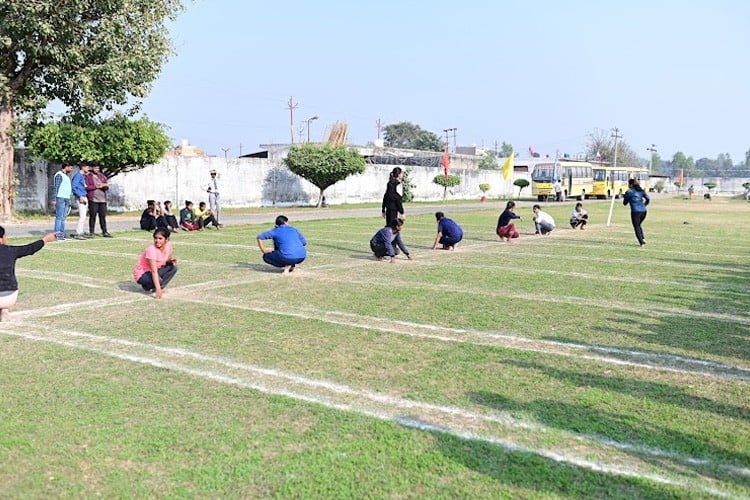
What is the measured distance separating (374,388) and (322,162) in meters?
27.6

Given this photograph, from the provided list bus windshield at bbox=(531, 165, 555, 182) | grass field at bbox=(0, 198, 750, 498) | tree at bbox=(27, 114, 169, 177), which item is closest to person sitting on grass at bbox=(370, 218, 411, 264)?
grass field at bbox=(0, 198, 750, 498)

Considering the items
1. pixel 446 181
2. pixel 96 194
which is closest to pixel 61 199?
pixel 96 194

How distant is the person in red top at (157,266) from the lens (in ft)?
29.2

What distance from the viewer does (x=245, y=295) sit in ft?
29.9

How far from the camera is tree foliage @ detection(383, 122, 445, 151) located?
97.9m

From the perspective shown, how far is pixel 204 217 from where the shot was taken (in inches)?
768

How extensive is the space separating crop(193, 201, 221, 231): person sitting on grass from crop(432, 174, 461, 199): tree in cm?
2710

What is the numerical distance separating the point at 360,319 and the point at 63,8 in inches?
628

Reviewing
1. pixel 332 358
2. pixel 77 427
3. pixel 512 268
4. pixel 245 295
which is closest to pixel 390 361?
pixel 332 358

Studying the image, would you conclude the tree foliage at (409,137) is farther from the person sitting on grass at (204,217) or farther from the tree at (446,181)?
the person sitting on grass at (204,217)

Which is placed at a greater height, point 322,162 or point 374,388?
point 322,162

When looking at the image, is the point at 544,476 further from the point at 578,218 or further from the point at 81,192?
the point at 578,218

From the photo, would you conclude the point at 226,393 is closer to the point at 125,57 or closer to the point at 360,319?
the point at 360,319

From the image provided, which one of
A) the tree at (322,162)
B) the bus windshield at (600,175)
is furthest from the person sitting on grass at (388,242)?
the bus windshield at (600,175)
